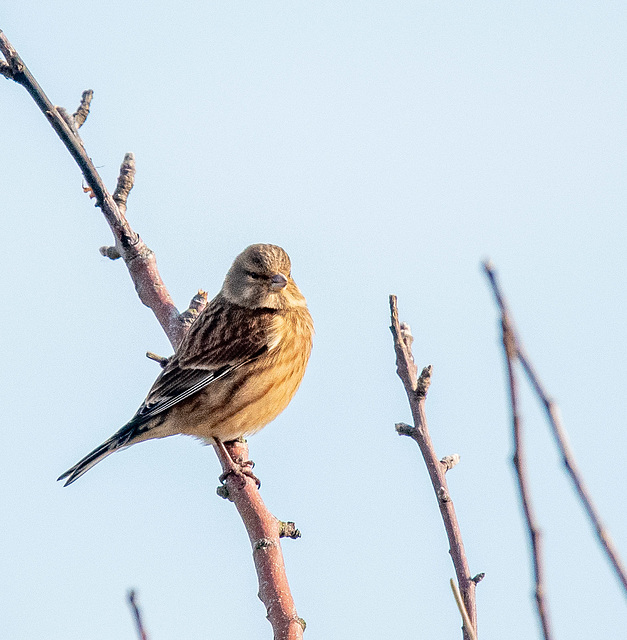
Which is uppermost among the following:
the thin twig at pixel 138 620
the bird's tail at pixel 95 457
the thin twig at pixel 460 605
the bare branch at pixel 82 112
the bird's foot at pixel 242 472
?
the bare branch at pixel 82 112

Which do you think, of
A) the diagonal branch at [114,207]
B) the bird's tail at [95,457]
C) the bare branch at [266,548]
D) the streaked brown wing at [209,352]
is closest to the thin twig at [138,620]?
the bare branch at [266,548]

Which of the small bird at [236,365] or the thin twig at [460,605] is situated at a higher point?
the small bird at [236,365]

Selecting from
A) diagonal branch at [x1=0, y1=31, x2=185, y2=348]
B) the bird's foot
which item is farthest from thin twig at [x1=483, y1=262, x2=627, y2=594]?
the bird's foot

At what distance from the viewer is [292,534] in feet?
19.4

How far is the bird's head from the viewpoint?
8094 millimetres

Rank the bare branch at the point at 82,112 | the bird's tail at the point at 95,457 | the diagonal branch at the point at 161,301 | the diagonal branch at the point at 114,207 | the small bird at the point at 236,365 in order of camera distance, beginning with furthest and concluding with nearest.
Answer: the small bird at the point at 236,365 < the bird's tail at the point at 95,457 < the bare branch at the point at 82,112 < the diagonal branch at the point at 114,207 < the diagonal branch at the point at 161,301

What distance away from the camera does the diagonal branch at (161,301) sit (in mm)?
5062

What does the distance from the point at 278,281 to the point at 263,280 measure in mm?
172

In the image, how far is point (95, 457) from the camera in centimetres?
692

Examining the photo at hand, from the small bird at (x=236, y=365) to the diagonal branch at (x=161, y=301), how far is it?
0.68ft

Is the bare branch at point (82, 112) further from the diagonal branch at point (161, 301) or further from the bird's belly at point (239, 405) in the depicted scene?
the bird's belly at point (239, 405)

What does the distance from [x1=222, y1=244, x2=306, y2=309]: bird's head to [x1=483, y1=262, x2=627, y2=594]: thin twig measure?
6344 millimetres

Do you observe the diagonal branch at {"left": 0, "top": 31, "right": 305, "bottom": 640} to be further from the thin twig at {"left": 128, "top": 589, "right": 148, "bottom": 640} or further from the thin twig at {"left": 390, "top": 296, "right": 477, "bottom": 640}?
the thin twig at {"left": 128, "top": 589, "right": 148, "bottom": 640}

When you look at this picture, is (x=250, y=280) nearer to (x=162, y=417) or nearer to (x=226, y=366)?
(x=226, y=366)
